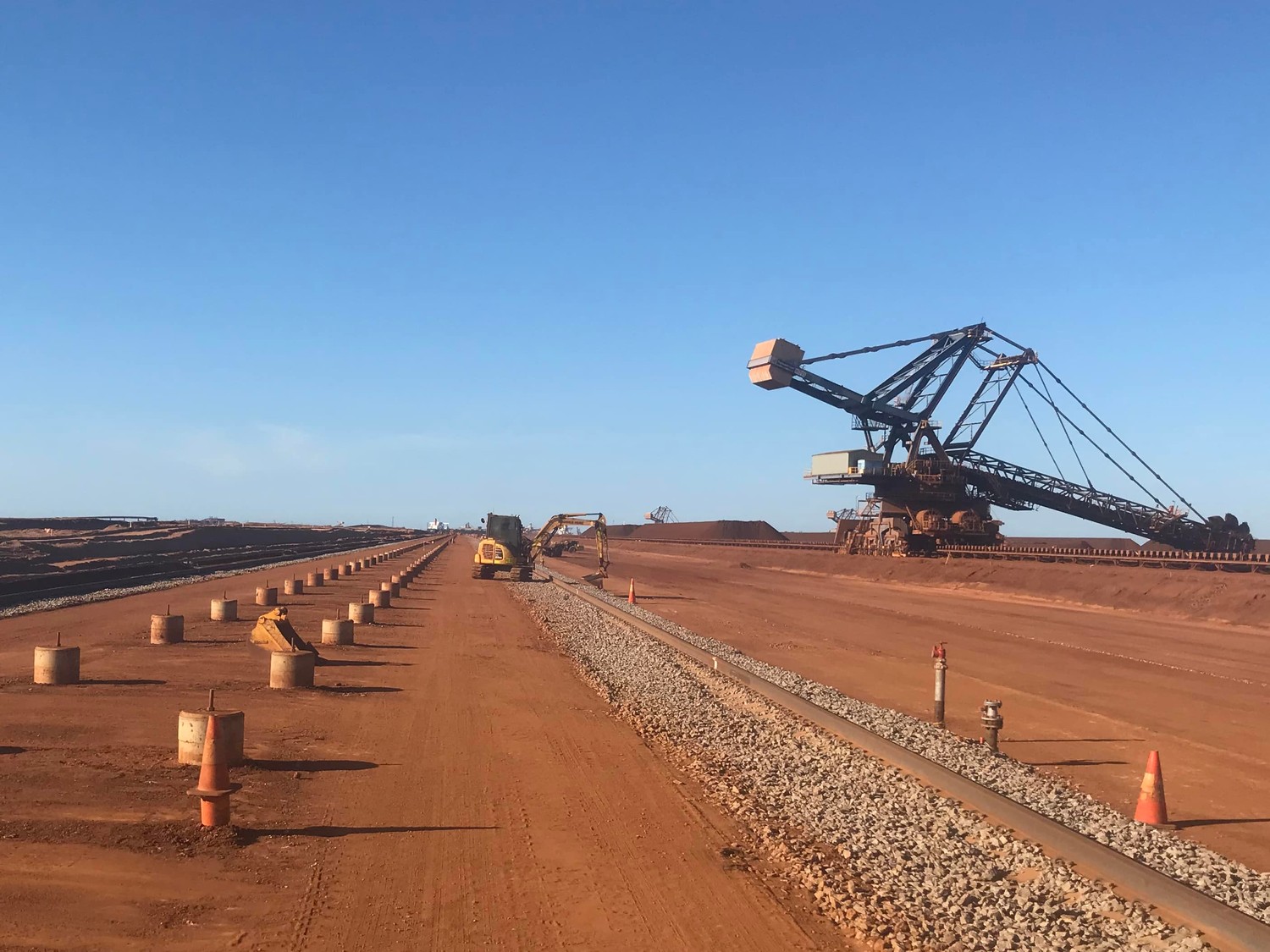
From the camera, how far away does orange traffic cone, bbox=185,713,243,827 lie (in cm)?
757

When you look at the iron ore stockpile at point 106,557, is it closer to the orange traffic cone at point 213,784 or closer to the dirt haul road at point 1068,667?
the dirt haul road at point 1068,667

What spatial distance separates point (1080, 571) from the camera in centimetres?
4181

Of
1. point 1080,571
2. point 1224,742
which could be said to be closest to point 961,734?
point 1224,742

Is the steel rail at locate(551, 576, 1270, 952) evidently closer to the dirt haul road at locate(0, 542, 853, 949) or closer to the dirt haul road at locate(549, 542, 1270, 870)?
the dirt haul road at locate(549, 542, 1270, 870)

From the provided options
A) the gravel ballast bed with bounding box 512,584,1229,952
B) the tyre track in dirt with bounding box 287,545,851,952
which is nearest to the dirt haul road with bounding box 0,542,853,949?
the tyre track in dirt with bounding box 287,545,851,952

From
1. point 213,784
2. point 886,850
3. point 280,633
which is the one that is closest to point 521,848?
point 213,784

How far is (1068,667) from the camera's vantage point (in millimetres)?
21531

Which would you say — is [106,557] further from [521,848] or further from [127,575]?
[521,848]

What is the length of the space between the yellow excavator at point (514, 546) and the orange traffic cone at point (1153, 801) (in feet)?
118

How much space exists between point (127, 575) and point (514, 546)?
17568 millimetres

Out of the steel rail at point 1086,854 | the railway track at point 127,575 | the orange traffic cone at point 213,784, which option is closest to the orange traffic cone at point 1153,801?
the steel rail at point 1086,854

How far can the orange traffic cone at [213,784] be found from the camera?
298 inches

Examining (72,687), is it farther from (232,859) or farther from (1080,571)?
(1080,571)

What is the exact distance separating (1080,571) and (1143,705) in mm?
27372
